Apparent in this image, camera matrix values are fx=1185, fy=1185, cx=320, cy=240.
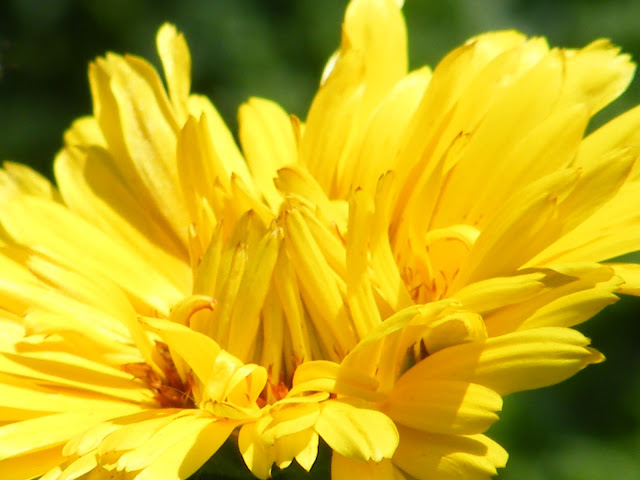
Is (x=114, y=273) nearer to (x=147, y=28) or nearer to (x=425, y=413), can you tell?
(x=425, y=413)

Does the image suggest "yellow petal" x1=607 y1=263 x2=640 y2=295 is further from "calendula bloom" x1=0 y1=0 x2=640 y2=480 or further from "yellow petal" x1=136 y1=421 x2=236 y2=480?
"yellow petal" x1=136 y1=421 x2=236 y2=480

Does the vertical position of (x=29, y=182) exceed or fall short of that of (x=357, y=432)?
it exceeds it

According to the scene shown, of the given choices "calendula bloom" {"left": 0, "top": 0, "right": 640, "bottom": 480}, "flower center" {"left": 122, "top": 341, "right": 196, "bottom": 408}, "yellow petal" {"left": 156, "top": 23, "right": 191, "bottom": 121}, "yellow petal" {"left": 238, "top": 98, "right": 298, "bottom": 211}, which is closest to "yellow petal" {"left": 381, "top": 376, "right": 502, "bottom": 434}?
"calendula bloom" {"left": 0, "top": 0, "right": 640, "bottom": 480}

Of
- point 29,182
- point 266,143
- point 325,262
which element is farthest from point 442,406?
point 29,182

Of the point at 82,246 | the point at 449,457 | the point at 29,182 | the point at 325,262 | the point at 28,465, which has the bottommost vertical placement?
the point at 449,457

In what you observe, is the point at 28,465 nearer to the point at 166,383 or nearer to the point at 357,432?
the point at 166,383

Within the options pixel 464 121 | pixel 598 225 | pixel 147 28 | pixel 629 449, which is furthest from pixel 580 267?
pixel 147 28

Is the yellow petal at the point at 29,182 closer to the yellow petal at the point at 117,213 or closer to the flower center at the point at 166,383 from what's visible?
the yellow petal at the point at 117,213

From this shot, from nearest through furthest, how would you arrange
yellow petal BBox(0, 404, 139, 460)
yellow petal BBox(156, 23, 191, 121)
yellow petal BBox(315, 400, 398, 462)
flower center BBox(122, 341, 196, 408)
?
1. yellow petal BBox(315, 400, 398, 462)
2. yellow petal BBox(0, 404, 139, 460)
3. flower center BBox(122, 341, 196, 408)
4. yellow petal BBox(156, 23, 191, 121)
